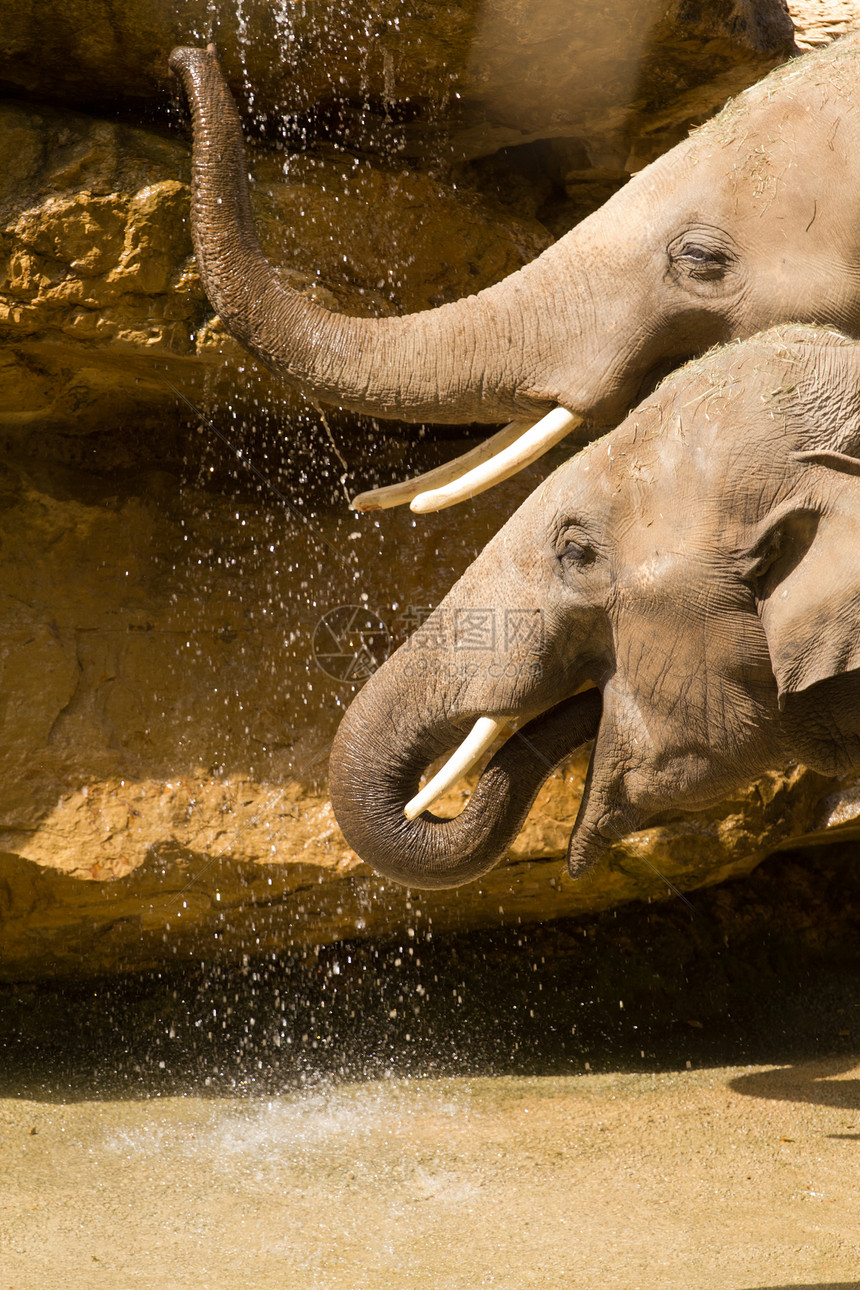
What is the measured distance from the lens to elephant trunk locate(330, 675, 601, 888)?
1.86 metres

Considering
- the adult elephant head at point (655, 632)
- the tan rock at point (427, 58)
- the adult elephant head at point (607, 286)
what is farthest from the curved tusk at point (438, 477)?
the tan rock at point (427, 58)

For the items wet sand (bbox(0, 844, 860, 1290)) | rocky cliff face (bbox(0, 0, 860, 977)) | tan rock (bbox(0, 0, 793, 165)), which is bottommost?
wet sand (bbox(0, 844, 860, 1290))

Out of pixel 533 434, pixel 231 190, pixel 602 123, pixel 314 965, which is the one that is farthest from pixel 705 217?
pixel 314 965

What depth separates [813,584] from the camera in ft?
4.90

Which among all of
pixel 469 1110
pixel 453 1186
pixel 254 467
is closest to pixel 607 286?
pixel 254 467

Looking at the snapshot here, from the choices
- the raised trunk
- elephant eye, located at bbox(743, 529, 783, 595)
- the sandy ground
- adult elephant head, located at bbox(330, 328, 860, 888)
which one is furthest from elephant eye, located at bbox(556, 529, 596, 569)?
the sandy ground

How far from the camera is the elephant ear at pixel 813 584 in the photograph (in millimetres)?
1469

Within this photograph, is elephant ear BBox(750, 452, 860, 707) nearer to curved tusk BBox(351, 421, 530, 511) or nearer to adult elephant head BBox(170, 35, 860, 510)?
Answer: adult elephant head BBox(170, 35, 860, 510)

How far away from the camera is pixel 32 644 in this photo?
2736 millimetres

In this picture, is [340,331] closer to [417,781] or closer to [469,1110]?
[417,781]

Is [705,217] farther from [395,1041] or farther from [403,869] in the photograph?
[395,1041]

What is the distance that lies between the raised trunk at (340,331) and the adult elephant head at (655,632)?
364 mm

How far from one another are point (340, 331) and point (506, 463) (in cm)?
39

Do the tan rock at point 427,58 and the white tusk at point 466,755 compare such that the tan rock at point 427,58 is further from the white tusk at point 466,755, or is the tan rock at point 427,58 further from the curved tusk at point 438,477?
the white tusk at point 466,755
